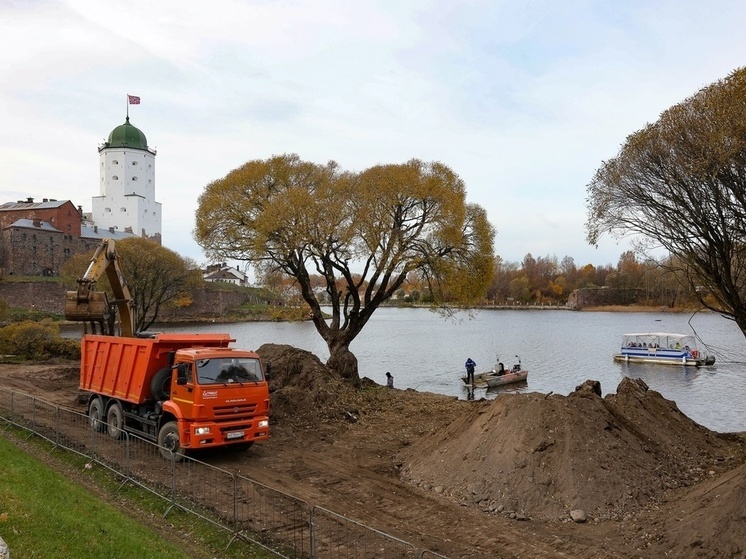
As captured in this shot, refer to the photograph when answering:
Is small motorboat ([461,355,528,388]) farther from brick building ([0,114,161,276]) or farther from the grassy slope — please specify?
brick building ([0,114,161,276])

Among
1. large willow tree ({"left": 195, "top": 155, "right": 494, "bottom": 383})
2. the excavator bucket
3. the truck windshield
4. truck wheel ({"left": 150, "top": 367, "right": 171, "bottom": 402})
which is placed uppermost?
large willow tree ({"left": 195, "top": 155, "right": 494, "bottom": 383})

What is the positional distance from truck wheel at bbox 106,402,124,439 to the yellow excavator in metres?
3.51

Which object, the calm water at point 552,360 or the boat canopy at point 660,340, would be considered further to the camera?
the boat canopy at point 660,340

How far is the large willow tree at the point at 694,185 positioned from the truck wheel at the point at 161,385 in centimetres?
1437

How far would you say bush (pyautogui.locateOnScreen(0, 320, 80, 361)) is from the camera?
37.5 meters

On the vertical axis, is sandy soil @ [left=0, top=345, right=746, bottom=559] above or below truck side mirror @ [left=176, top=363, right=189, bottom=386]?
below

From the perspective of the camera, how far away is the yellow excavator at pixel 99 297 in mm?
18359

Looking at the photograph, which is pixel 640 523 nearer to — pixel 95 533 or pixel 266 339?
pixel 95 533

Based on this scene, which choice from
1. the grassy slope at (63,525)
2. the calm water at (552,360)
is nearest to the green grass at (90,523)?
the grassy slope at (63,525)


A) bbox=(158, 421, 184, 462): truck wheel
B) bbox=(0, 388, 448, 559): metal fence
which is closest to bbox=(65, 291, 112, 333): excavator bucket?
bbox=(0, 388, 448, 559): metal fence

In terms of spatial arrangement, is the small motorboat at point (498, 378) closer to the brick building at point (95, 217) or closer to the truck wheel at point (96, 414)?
the truck wheel at point (96, 414)

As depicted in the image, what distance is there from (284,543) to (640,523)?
259 inches

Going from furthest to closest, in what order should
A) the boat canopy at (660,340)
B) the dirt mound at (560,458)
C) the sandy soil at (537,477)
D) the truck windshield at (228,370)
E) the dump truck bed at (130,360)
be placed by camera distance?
the boat canopy at (660,340) → the dump truck bed at (130,360) → the truck windshield at (228,370) → the dirt mound at (560,458) → the sandy soil at (537,477)

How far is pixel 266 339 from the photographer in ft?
231
